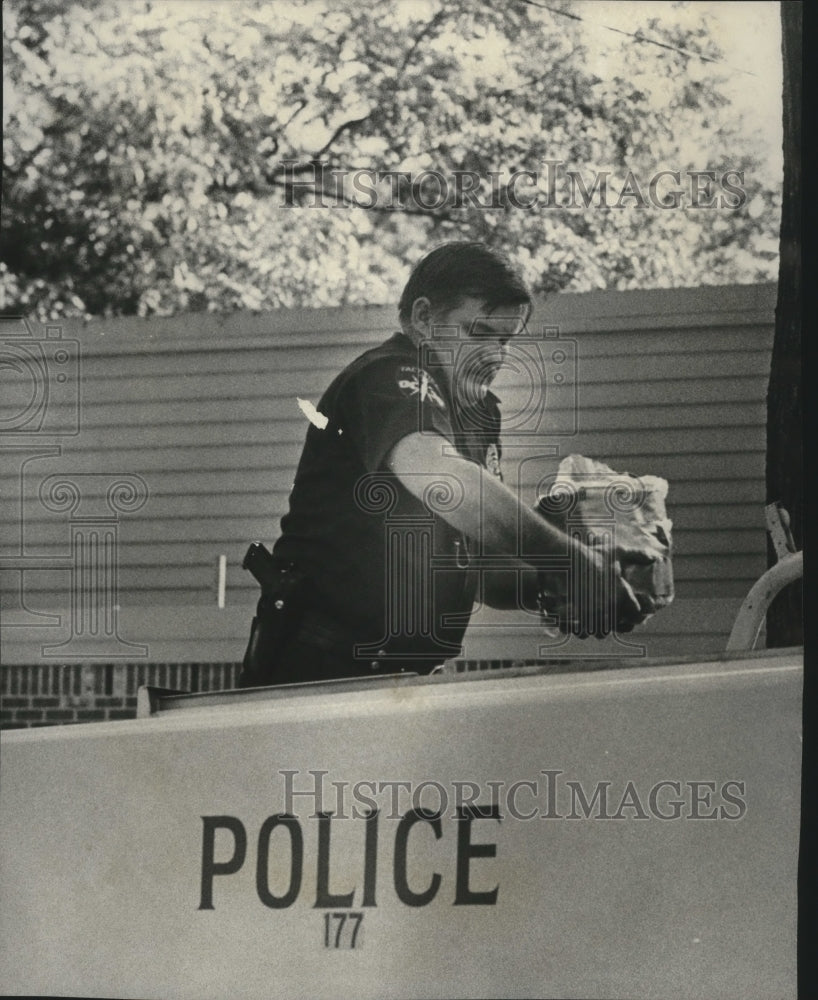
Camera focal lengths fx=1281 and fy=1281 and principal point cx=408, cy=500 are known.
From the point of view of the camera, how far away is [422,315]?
10.5 feet

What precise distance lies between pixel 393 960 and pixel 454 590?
0.93m

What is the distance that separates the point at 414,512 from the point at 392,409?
0.86ft

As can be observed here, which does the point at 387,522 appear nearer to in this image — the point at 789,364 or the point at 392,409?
the point at 392,409

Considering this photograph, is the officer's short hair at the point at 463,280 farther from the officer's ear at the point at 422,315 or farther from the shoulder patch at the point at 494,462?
the shoulder patch at the point at 494,462

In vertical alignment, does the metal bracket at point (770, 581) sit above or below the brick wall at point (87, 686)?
above

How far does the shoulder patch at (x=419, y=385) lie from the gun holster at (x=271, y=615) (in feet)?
1.72

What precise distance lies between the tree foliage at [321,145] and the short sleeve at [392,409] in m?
0.21

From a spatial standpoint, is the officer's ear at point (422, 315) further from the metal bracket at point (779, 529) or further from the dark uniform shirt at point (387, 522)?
the metal bracket at point (779, 529)

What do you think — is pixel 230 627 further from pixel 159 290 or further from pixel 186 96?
pixel 186 96

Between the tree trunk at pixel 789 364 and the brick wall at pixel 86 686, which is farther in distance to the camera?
the brick wall at pixel 86 686

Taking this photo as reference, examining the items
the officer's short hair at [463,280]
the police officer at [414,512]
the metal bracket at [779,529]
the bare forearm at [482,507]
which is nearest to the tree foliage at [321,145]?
the officer's short hair at [463,280]

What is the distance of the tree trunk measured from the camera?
313 centimetres

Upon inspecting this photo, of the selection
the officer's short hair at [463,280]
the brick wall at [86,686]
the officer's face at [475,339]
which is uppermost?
the officer's short hair at [463,280]

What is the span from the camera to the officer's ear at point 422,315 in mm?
3203
